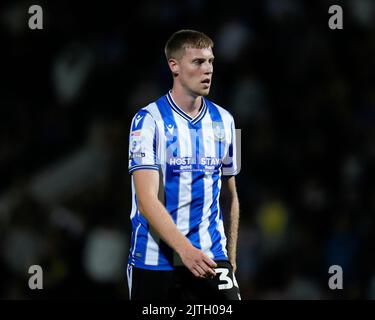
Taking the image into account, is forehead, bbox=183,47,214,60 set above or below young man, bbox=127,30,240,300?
above

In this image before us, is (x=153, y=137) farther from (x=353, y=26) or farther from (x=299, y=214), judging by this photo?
(x=353, y=26)

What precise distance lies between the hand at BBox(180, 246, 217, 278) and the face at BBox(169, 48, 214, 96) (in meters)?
1.09

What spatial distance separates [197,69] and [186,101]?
0.82 ft

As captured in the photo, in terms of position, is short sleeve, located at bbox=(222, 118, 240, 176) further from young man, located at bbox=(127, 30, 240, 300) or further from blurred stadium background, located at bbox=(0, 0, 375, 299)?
blurred stadium background, located at bbox=(0, 0, 375, 299)

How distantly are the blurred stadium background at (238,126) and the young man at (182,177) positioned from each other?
3706mm

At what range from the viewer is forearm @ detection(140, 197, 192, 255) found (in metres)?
5.64

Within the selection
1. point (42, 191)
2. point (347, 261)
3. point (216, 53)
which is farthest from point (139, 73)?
point (347, 261)

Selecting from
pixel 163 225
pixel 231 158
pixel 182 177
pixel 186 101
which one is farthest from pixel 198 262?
pixel 186 101

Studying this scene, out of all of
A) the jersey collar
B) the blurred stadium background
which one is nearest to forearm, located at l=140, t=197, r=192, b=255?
the jersey collar

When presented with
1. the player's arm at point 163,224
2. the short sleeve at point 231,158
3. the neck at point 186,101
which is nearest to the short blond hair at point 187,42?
the neck at point 186,101

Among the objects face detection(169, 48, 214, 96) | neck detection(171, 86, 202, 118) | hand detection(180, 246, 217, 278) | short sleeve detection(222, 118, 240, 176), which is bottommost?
hand detection(180, 246, 217, 278)

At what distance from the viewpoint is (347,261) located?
34.1 ft

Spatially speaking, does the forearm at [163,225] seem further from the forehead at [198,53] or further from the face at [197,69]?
the forehead at [198,53]

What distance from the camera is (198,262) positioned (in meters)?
5.57
